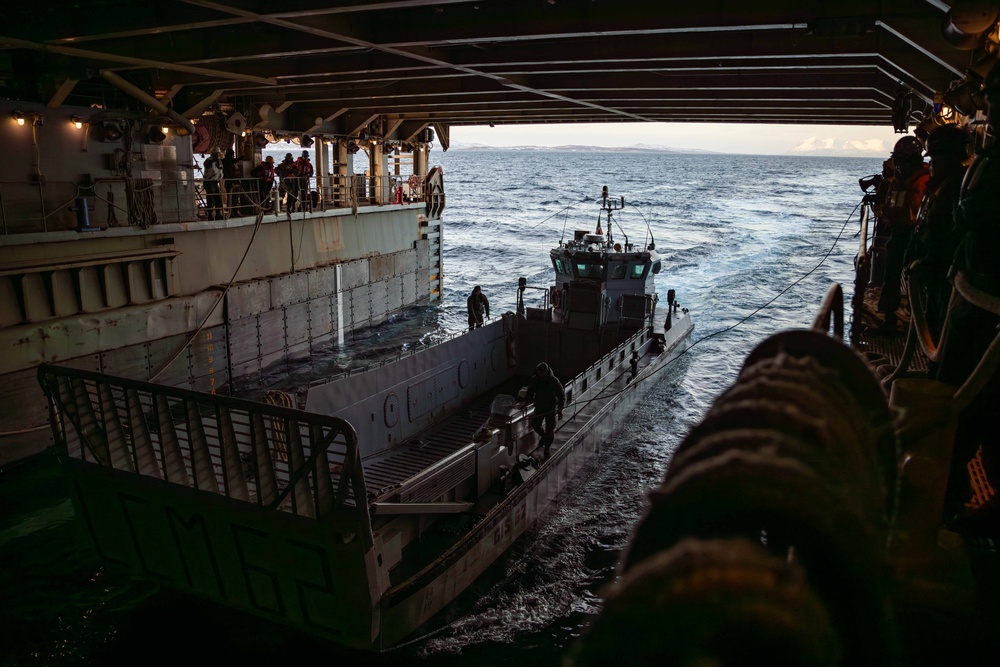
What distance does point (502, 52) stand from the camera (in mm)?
15867

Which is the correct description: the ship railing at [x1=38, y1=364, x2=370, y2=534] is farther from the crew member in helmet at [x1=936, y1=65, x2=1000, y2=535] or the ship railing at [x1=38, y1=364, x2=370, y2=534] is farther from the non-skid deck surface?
the crew member in helmet at [x1=936, y1=65, x2=1000, y2=535]

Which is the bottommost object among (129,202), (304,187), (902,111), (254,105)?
(129,202)

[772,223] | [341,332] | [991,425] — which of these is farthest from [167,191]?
[772,223]

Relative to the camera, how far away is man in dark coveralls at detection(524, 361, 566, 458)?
504 inches

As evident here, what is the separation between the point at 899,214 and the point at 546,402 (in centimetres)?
658

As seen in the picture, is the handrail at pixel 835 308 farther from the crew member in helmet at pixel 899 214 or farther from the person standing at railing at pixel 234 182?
the person standing at railing at pixel 234 182

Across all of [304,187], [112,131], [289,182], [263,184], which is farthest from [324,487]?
[289,182]

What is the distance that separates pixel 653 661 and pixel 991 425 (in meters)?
3.51

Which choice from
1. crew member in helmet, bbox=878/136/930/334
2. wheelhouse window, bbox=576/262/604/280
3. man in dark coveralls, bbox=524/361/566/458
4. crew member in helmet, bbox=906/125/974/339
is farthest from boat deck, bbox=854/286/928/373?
wheelhouse window, bbox=576/262/604/280

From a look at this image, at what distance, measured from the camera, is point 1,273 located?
47.1ft

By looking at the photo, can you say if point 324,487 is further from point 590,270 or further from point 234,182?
point 234,182

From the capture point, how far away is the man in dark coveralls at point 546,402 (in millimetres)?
12789

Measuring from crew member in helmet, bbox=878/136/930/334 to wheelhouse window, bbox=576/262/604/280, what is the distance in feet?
35.1

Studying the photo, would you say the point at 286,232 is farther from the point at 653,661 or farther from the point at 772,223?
the point at 772,223
